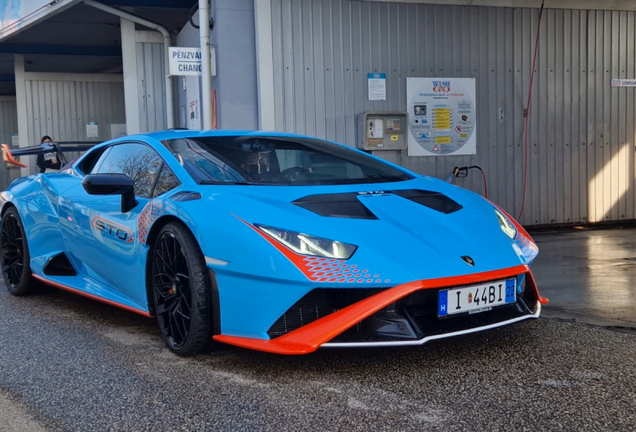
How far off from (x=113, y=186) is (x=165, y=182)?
0.29 m

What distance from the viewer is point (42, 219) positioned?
5.04 m

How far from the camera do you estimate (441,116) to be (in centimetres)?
860

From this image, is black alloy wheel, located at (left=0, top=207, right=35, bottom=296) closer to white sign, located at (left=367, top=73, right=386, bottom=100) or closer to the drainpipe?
white sign, located at (left=367, top=73, right=386, bottom=100)

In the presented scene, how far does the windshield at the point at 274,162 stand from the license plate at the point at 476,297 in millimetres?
1024

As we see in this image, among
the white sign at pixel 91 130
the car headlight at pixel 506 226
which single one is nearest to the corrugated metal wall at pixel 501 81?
the car headlight at pixel 506 226

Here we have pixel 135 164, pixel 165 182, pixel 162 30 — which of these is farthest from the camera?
pixel 162 30

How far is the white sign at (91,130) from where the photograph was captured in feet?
45.7

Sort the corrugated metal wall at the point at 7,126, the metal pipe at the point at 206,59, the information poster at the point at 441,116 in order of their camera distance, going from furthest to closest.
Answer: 1. the corrugated metal wall at the point at 7,126
2. the information poster at the point at 441,116
3. the metal pipe at the point at 206,59

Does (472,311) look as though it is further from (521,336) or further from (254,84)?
(254,84)

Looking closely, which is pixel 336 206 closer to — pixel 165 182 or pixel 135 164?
pixel 165 182

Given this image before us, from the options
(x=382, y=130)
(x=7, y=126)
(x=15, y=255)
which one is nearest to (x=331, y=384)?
(x=15, y=255)

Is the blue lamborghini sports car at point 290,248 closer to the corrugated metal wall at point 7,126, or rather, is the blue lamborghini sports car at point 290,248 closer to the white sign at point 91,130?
the white sign at point 91,130

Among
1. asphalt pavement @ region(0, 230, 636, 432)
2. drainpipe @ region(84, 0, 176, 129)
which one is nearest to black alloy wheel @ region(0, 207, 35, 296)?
asphalt pavement @ region(0, 230, 636, 432)

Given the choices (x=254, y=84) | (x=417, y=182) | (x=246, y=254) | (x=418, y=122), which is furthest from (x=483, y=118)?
(x=246, y=254)
